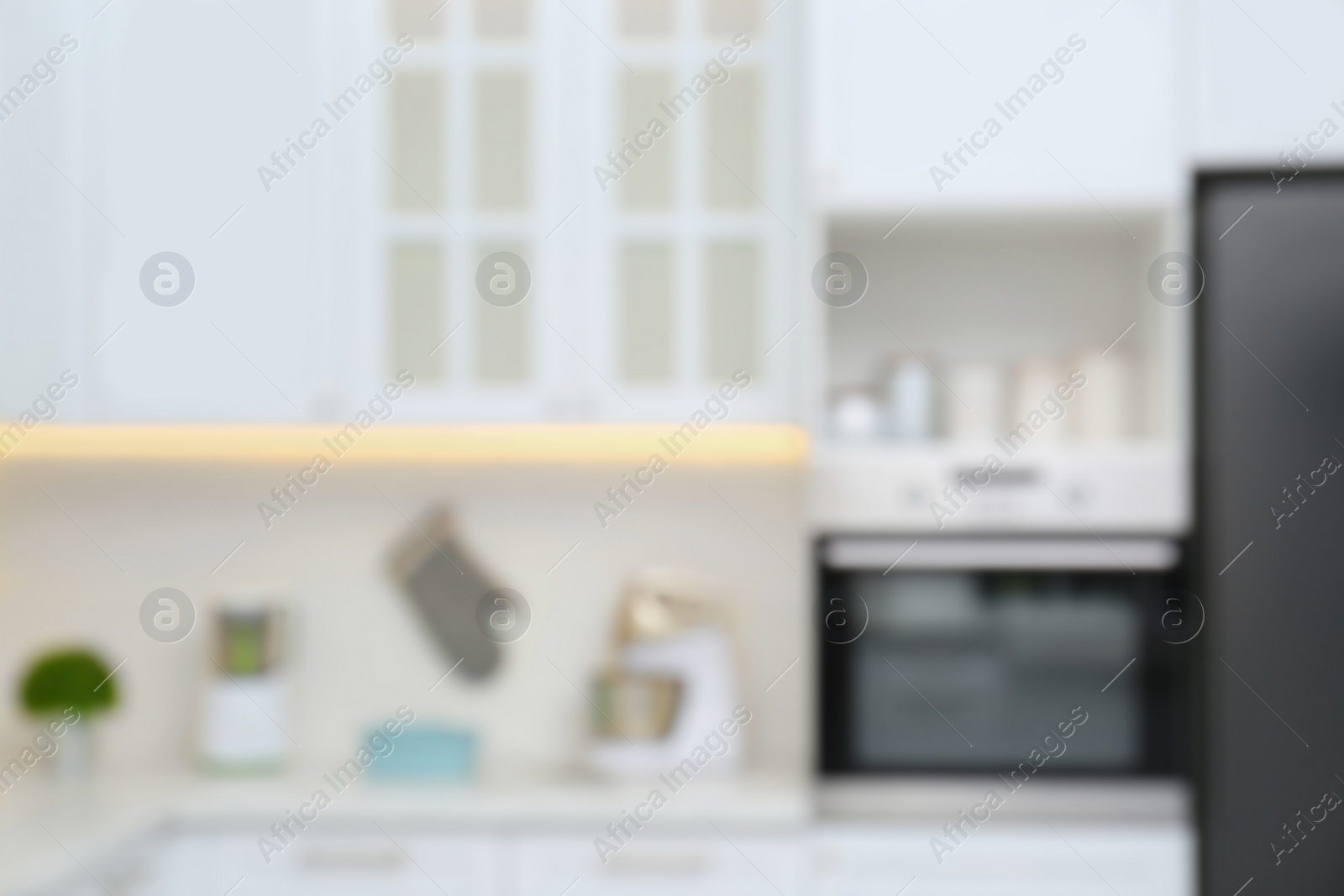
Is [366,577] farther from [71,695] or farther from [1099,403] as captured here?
[1099,403]

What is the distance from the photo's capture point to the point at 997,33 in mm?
1599

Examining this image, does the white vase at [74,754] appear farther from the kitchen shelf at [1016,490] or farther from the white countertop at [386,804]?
the kitchen shelf at [1016,490]

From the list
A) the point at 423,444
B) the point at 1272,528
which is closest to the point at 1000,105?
the point at 1272,528

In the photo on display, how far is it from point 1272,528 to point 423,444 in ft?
4.36

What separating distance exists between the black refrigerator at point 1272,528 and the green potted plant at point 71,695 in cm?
174

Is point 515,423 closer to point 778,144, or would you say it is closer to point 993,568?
point 778,144

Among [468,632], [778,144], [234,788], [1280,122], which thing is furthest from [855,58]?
[234,788]

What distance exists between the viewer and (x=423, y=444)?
6.02 feet

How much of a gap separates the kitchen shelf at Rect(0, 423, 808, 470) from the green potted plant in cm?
36

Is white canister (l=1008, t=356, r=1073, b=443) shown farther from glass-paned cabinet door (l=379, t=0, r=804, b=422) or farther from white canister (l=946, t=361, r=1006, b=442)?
glass-paned cabinet door (l=379, t=0, r=804, b=422)

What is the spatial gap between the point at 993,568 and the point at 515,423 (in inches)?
29.8

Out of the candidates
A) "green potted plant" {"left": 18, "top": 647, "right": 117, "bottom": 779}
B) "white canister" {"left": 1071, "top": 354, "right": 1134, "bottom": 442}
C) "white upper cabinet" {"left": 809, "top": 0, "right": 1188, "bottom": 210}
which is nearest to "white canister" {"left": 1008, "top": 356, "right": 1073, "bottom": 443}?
"white canister" {"left": 1071, "top": 354, "right": 1134, "bottom": 442}

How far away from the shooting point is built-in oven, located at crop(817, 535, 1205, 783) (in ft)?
5.13

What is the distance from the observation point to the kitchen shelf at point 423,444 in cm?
169
